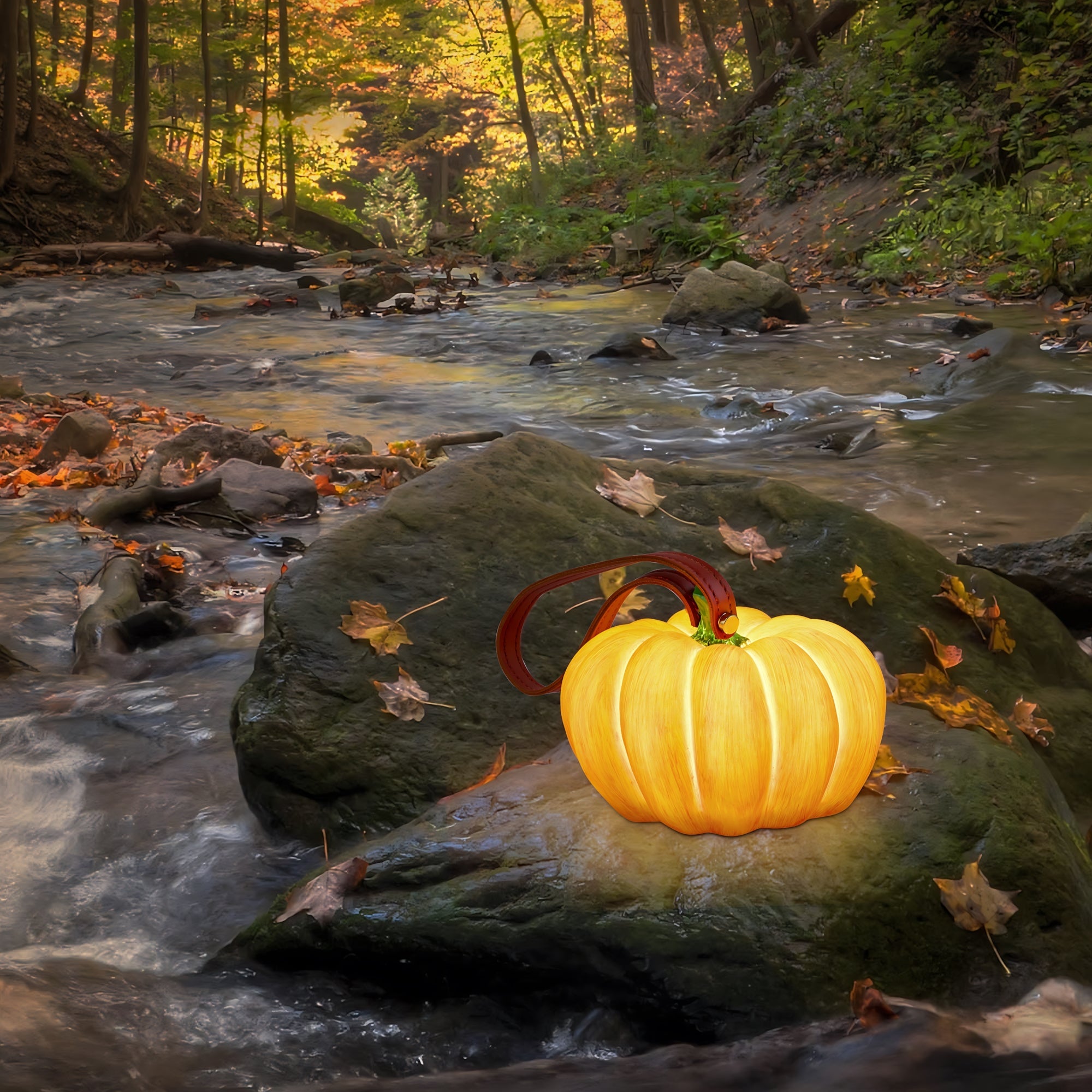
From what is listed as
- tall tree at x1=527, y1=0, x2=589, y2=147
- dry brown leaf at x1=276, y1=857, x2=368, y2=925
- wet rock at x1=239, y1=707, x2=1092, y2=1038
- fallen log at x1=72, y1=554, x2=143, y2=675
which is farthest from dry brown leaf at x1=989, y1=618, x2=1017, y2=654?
tall tree at x1=527, y1=0, x2=589, y2=147

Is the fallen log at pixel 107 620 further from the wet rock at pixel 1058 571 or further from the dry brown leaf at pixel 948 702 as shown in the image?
the wet rock at pixel 1058 571

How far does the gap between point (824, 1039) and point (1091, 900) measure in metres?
0.78

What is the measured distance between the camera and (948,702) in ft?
9.78

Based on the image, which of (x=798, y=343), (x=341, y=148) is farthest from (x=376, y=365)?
(x=341, y=148)

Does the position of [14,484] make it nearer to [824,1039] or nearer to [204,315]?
[824,1039]

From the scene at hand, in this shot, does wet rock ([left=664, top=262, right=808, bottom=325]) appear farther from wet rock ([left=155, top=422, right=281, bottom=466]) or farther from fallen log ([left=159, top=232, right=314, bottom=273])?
fallen log ([left=159, top=232, right=314, bottom=273])

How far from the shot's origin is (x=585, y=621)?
3.32 m

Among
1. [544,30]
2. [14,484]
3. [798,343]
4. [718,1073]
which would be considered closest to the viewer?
[718,1073]

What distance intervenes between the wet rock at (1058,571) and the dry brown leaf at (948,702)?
101 centimetres

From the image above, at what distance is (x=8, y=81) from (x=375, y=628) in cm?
2285

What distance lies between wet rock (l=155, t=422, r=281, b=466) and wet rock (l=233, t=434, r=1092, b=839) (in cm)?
382

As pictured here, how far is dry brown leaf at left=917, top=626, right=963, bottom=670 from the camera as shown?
3232 mm

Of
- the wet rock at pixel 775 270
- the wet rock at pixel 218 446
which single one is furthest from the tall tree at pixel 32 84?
the wet rock at pixel 218 446

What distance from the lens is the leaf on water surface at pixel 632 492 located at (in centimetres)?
375
